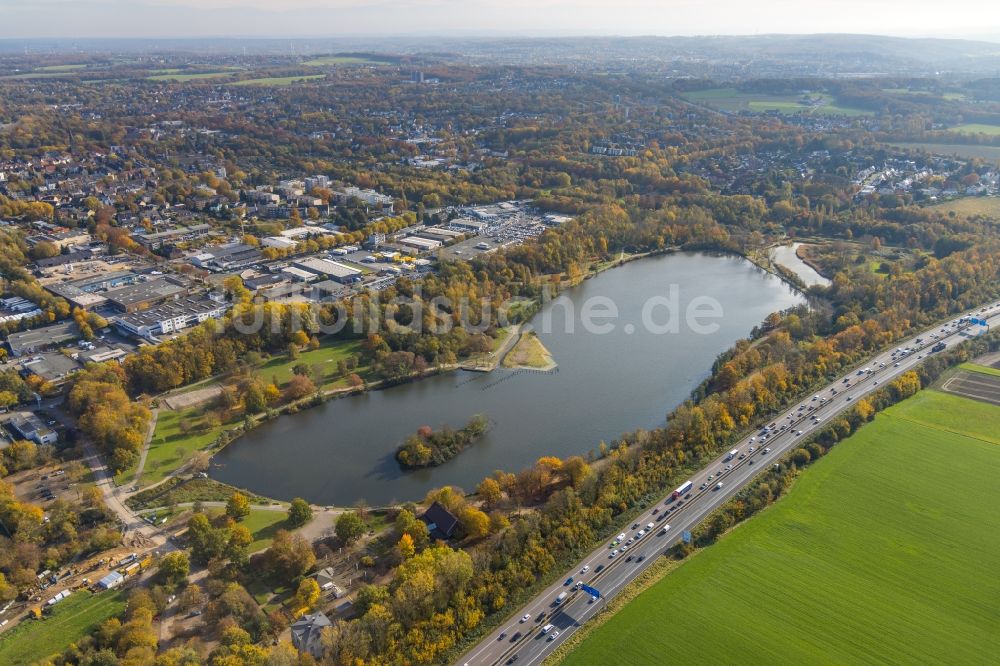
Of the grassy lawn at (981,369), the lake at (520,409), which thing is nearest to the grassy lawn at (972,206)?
the lake at (520,409)

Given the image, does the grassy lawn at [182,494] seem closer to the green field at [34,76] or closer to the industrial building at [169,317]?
the industrial building at [169,317]

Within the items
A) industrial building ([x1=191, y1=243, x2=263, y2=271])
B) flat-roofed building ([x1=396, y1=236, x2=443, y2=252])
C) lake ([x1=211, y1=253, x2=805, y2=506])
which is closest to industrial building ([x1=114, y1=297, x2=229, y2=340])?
industrial building ([x1=191, y1=243, x2=263, y2=271])

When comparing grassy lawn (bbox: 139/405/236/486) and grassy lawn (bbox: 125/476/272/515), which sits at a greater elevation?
grassy lawn (bbox: 139/405/236/486)

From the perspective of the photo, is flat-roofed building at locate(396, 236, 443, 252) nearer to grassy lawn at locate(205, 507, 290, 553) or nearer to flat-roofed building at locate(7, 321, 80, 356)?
flat-roofed building at locate(7, 321, 80, 356)

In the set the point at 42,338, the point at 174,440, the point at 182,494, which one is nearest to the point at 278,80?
the point at 42,338

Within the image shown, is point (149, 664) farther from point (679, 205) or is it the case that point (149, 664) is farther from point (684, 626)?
point (679, 205)

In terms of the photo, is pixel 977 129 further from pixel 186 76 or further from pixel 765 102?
pixel 186 76
